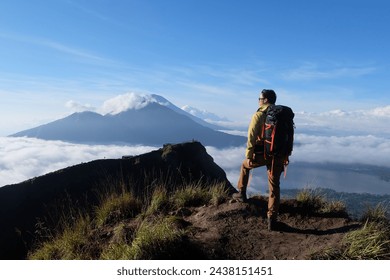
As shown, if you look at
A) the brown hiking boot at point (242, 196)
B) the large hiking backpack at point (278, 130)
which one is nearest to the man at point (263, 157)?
the large hiking backpack at point (278, 130)

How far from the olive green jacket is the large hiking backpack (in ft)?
0.35

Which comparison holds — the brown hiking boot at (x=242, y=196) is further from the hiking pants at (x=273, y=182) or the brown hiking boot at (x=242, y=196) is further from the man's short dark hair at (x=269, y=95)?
the man's short dark hair at (x=269, y=95)

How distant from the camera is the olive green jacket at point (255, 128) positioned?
7398 mm

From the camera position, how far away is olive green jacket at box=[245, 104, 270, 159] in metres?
7.40

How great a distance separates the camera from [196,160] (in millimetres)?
33062

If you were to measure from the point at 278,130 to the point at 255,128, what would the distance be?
48cm

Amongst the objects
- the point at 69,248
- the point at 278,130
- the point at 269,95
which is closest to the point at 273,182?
the point at 278,130

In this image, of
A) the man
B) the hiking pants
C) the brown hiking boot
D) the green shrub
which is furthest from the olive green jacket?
the green shrub

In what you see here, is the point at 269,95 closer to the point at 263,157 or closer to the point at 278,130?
the point at 278,130

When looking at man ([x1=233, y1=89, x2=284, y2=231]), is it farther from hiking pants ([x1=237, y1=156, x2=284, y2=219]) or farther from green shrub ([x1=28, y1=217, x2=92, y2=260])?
green shrub ([x1=28, y1=217, x2=92, y2=260])
